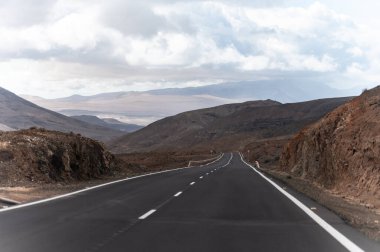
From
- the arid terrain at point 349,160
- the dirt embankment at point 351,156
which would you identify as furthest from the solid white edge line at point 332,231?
the arid terrain at point 349,160

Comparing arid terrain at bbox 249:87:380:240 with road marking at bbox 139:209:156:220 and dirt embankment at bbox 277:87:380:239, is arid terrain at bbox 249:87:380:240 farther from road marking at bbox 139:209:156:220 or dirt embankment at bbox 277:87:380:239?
road marking at bbox 139:209:156:220

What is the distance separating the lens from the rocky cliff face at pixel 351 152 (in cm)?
2453

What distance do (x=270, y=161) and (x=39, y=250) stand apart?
77.1m

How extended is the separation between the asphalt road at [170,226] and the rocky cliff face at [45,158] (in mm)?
8692

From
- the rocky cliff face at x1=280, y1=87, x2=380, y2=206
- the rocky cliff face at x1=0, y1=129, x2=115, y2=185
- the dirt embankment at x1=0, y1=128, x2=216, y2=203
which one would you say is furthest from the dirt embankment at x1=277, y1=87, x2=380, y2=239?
the rocky cliff face at x1=0, y1=129, x2=115, y2=185

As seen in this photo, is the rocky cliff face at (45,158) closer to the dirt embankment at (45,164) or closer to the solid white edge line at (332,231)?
the dirt embankment at (45,164)

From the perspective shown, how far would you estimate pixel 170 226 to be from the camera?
12.1m

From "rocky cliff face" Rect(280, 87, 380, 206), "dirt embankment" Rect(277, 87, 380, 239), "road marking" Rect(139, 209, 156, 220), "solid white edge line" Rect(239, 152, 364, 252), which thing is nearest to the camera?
"solid white edge line" Rect(239, 152, 364, 252)

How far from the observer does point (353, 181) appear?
26.0 metres

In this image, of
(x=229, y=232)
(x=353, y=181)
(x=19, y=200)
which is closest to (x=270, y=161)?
(x=353, y=181)

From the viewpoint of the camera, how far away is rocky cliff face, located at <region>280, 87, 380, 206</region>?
24.5 meters

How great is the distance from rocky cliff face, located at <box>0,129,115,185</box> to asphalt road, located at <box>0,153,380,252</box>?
869 cm

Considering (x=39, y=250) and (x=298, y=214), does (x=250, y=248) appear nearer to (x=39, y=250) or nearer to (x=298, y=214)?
(x=39, y=250)

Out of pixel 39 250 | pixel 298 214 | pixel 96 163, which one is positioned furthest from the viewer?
pixel 96 163
